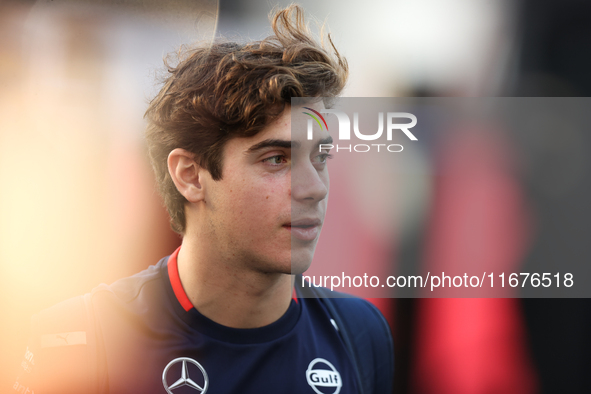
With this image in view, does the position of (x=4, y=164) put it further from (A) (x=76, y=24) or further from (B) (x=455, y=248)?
(B) (x=455, y=248)

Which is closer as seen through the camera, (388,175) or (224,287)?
(224,287)

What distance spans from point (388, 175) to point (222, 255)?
28.4 inches

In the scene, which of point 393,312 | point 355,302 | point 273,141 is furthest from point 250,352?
point 273,141

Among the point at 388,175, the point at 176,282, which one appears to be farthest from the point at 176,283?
the point at 388,175

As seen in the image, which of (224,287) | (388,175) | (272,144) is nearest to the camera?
(272,144)

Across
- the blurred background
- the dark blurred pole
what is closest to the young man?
the blurred background

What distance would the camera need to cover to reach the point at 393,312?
1646 mm

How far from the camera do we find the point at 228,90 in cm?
134

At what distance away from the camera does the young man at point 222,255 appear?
4.38 feet

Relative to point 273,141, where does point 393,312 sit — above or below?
below

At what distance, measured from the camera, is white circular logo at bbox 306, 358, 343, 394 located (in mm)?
1473

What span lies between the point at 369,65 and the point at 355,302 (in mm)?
964

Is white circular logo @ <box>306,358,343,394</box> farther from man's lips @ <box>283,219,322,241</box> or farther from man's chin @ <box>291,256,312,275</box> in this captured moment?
man's lips @ <box>283,219,322,241</box>

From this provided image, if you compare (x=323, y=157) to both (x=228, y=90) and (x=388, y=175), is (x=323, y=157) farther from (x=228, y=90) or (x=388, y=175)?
(x=228, y=90)
